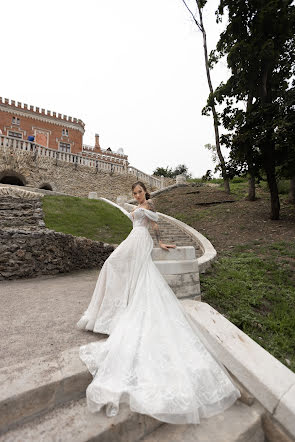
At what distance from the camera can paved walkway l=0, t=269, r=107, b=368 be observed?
2.34 metres

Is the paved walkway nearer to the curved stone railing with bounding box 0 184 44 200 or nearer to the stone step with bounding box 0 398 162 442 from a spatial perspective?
the stone step with bounding box 0 398 162 442

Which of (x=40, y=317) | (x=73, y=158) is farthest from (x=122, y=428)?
(x=73, y=158)

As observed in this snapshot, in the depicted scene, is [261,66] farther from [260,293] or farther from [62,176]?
[62,176]

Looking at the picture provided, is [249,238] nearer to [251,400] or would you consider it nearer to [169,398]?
[251,400]

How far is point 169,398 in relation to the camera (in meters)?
1.69

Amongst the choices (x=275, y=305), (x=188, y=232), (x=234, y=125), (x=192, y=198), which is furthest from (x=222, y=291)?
(x=192, y=198)

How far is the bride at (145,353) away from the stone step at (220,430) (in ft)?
0.23

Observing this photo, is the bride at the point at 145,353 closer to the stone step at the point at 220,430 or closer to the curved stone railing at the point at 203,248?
the stone step at the point at 220,430

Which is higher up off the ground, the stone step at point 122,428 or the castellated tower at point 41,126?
the castellated tower at point 41,126

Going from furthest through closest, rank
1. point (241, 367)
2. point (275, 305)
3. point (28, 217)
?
point (28, 217)
point (275, 305)
point (241, 367)

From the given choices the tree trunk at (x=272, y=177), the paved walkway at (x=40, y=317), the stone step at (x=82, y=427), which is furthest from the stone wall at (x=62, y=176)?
the stone step at (x=82, y=427)

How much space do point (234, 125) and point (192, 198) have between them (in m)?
6.69

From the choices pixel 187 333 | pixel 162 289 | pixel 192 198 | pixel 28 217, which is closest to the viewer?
pixel 187 333

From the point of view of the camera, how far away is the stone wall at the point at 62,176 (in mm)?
15836
